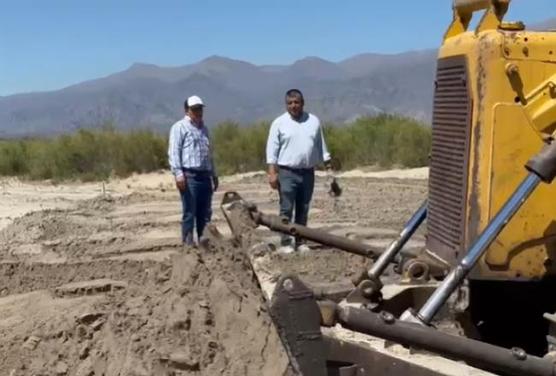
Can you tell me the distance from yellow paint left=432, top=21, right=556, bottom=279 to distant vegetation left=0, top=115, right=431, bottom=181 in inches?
900

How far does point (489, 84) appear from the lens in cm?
541

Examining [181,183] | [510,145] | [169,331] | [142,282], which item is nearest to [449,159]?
[510,145]

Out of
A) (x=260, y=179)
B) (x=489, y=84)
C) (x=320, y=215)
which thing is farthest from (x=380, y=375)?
(x=260, y=179)

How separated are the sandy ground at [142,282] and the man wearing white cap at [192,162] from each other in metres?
0.72

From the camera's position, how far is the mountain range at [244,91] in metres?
128

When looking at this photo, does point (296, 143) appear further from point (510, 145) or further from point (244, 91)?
point (244, 91)

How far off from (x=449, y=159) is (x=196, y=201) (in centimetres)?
649

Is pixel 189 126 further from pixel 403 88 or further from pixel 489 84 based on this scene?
pixel 403 88

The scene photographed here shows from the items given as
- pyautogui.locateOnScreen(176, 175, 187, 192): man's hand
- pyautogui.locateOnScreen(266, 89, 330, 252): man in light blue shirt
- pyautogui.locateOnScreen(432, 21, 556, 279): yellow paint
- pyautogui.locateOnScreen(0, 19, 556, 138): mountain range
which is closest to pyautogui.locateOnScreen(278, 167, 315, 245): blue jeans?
pyautogui.locateOnScreen(266, 89, 330, 252): man in light blue shirt

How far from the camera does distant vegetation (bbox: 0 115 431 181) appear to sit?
95.5 ft

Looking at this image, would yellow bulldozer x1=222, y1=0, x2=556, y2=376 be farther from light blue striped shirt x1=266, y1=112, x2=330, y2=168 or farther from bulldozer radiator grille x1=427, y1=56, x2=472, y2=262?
light blue striped shirt x1=266, y1=112, x2=330, y2=168

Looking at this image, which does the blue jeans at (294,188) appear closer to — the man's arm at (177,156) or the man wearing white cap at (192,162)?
the man wearing white cap at (192,162)

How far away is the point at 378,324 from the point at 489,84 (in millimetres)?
1454

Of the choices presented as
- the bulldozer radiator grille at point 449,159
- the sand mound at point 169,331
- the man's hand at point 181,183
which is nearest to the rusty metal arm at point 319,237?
the sand mound at point 169,331
